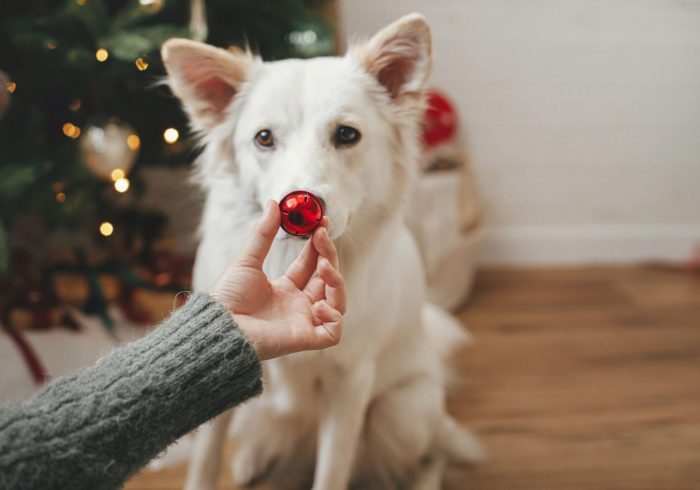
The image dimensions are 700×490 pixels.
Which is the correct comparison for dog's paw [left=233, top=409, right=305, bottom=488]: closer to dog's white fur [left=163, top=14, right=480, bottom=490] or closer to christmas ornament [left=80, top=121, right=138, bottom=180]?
dog's white fur [left=163, top=14, right=480, bottom=490]

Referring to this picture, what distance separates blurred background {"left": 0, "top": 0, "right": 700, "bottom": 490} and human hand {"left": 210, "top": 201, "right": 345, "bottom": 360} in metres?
0.72

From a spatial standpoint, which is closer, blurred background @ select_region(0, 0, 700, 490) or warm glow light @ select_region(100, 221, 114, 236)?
blurred background @ select_region(0, 0, 700, 490)

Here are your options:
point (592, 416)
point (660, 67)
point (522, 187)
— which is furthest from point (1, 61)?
point (660, 67)

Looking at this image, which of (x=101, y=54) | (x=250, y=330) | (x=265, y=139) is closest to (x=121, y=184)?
(x=101, y=54)

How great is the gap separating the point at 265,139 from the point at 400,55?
0.33 meters

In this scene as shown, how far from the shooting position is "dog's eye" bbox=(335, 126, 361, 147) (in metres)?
1.13

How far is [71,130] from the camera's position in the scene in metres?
1.89

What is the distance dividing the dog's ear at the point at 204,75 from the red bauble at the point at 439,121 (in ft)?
4.83

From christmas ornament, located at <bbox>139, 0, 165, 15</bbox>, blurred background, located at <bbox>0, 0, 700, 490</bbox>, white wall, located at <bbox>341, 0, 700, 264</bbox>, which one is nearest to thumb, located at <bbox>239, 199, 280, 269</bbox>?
blurred background, located at <bbox>0, 0, 700, 490</bbox>

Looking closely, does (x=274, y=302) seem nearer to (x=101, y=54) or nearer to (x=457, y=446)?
(x=457, y=446)

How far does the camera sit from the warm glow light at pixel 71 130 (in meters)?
1.88

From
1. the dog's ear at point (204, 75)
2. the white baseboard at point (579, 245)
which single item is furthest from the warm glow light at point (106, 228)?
the white baseboard at point (579, 245)

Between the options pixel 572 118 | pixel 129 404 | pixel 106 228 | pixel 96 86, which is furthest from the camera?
pixel 572 118

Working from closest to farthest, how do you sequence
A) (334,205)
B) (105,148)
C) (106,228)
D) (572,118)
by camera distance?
(334,205), (105,148), (106,228), (572,118)
